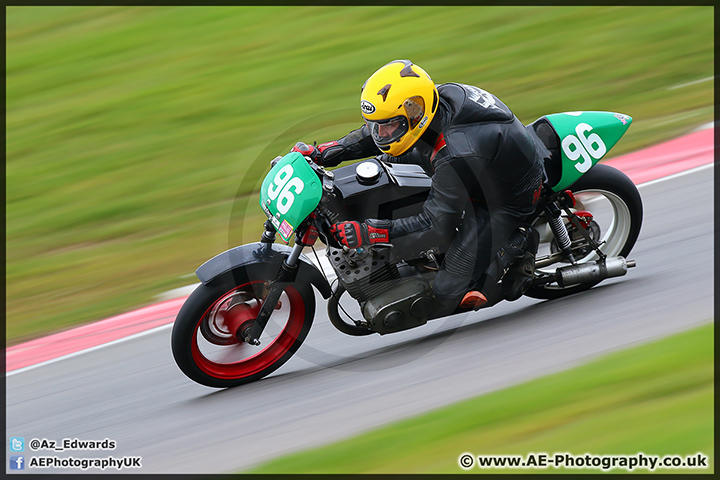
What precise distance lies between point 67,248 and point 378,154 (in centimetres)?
370

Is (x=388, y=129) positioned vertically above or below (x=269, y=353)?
above

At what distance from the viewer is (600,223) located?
527 cm

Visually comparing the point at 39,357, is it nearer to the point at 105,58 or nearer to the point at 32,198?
the point at 32,198

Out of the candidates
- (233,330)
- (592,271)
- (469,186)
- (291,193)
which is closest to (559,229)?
(592,271)

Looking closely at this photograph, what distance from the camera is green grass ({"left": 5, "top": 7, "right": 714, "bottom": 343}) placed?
698 centimetres

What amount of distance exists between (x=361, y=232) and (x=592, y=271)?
71.7 inches

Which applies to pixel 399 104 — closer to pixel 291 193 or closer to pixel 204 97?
pixel 291 193

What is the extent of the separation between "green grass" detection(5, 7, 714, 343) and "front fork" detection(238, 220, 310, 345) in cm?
200

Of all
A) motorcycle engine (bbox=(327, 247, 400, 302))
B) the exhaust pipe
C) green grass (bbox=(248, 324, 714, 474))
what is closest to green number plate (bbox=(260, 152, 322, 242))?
motorcycle engine (bbox=(327, 247, 400, 302))

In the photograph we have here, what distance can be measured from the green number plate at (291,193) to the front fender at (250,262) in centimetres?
23

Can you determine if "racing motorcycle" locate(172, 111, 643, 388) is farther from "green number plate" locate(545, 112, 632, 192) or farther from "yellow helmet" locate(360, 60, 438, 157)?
"yellow helmet" locate(360, 60, 438, 157)

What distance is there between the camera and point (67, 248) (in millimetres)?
7125

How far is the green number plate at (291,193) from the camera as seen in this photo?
4.20 metres

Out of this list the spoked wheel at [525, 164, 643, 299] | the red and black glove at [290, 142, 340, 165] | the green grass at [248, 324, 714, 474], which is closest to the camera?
the green grass at [248, 324, 714, 474]
